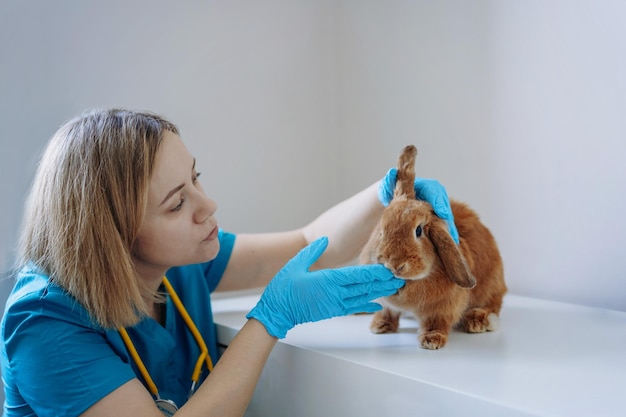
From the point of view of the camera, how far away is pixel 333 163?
173cm

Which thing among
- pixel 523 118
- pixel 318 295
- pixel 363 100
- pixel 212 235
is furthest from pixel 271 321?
pixel 363 100

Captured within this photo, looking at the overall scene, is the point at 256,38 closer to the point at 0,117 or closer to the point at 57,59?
the point at 57,59

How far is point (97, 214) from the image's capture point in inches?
34.8

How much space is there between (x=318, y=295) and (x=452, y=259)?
0.72 feet

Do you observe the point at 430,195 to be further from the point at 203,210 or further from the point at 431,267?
the point at 203,210

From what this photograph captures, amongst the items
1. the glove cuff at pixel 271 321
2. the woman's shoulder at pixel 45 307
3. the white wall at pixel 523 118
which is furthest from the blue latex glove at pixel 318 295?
the white wall at pixel 523 118

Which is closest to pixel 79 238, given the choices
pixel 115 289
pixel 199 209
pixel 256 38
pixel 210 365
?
pixel 115 289

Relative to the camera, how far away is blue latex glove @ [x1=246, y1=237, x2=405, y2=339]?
924mm

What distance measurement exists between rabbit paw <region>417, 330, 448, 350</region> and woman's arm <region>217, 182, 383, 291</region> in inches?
12.4

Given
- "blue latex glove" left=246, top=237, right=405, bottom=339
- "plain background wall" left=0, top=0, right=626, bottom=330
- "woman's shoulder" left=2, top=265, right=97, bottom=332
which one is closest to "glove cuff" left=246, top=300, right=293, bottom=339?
"blue latex glove" left=246, top=237, right=405, bottom=339

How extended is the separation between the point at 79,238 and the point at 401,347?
1.73 ft

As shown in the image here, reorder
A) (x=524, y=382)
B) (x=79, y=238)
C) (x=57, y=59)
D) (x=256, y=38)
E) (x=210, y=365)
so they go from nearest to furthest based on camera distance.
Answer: (x=524, y=382) → (x=79, y=238) → (x=210, y=365) → (x=57, y=59) → (x=256, y=38)

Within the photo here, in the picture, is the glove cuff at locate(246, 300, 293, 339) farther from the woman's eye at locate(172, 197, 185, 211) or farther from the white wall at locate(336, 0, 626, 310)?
the white wall at locate(336, 0, 626, 310)

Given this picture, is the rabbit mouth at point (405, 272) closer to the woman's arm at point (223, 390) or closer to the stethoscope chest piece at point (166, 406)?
the woman's arm at point (223, 390)
